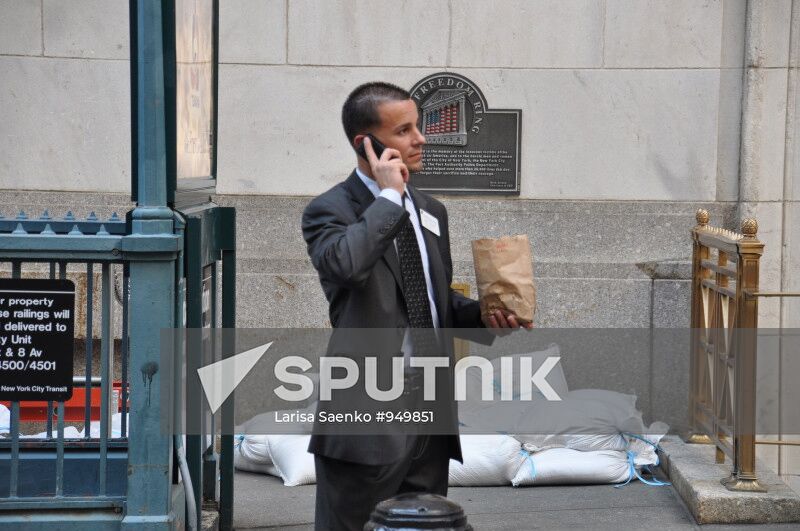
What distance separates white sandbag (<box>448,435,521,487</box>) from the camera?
6.27m

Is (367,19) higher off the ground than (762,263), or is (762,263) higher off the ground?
(367,19)

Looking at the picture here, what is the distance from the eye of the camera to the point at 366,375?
140 inches

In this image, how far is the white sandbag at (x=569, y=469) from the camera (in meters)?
6.30

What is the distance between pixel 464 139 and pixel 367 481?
436 cm

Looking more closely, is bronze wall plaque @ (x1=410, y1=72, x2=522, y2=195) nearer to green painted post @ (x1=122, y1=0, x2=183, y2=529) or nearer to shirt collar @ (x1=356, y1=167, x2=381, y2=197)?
green painted post @ (x1=122, y1=0, x2=183, y2=529)

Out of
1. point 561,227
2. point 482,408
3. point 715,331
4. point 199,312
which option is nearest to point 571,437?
point 482,408

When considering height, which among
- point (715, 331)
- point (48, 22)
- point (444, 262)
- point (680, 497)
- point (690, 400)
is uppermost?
point (48, 22)

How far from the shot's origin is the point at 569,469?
20.7 ft

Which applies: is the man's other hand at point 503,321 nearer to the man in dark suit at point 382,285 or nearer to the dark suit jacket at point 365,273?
the man in dark suit at point 382,285

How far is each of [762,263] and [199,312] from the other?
4.63 meters

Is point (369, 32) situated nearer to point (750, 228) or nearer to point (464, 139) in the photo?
point (464, 139)

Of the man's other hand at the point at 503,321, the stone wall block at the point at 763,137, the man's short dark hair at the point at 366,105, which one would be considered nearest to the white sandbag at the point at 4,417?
the man's short dark hair at the point at 366,105

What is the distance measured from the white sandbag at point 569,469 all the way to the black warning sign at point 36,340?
122 inches

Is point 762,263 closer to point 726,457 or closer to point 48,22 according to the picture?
point 726,457
